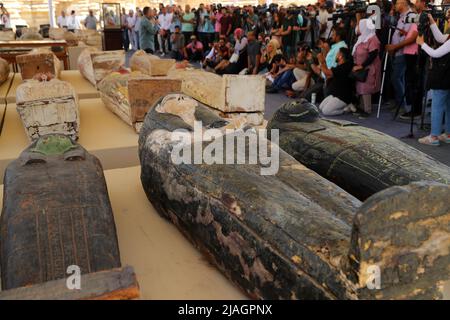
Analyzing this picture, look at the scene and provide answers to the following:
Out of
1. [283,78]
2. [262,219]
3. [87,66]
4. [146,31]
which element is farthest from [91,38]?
[262,219]

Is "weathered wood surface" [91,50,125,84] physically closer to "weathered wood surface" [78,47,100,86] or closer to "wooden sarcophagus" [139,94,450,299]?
"weathered wood surface" [78,47,100,86]

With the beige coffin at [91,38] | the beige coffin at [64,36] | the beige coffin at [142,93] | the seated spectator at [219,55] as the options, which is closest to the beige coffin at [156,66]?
the beige coffin at [142,93]

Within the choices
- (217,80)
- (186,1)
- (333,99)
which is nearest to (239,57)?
(333,99)

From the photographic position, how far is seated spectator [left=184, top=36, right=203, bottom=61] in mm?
13453

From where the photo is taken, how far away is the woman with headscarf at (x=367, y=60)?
632 cm

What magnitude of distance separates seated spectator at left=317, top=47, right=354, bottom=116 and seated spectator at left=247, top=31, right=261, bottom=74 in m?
3.10

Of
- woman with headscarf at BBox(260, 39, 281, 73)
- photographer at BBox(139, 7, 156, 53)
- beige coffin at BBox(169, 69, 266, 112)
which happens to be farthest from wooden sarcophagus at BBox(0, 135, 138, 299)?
photographer at BBox(139, 7, 156, 53)

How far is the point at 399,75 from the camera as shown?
21.0 ft

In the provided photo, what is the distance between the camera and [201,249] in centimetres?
214

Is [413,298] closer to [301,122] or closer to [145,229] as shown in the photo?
[145,229]

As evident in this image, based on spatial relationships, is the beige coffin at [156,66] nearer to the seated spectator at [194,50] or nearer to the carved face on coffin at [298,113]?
the carved face on coffin at [298,113]

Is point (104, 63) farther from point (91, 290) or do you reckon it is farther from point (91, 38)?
point (91, 38)

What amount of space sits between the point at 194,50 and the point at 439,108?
9.63 meters

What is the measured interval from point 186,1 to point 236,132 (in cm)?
2319
